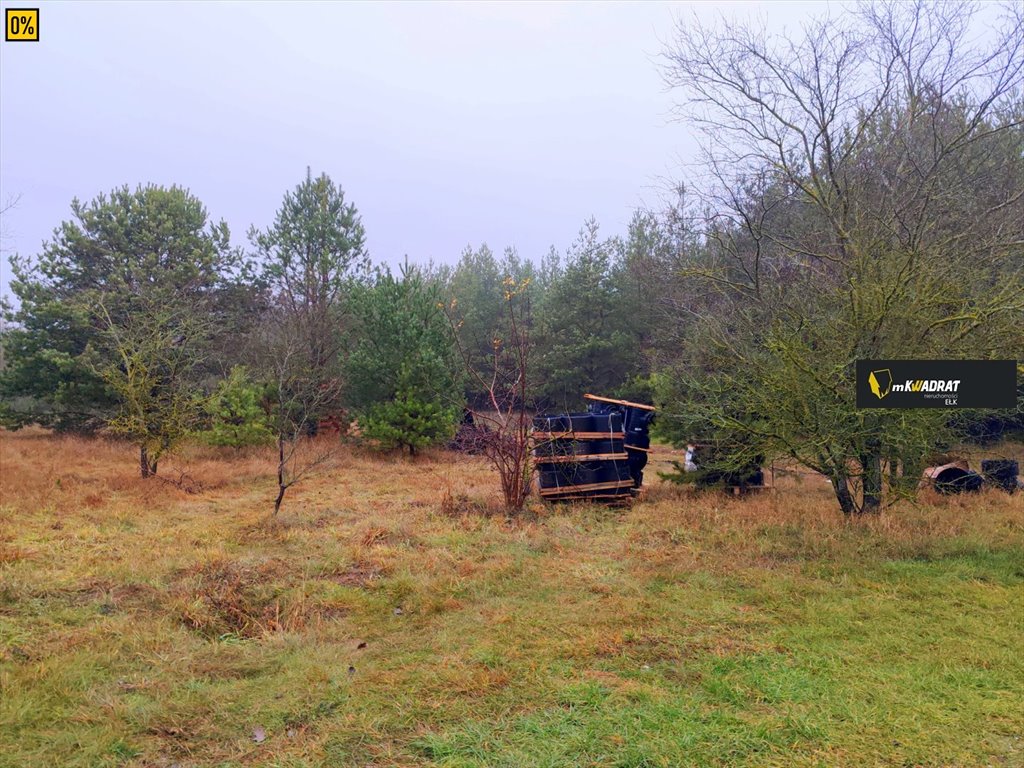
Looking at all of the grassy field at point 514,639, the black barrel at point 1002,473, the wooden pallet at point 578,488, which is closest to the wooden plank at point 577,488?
the wooden pallet at point 578,488

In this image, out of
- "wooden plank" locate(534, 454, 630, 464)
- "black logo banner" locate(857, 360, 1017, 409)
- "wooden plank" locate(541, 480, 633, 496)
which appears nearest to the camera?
"black logo banner" locate(857, 360, 1017, 409)

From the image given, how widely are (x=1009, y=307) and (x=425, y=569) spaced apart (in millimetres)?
6447

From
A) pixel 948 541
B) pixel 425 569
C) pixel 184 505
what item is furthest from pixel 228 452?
pixel 948 541

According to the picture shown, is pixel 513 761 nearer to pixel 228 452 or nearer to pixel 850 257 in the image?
pixel 850 257

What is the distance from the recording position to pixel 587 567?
6277mm

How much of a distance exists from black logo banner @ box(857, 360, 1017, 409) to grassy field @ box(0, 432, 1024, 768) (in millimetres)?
1513

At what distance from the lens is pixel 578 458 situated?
977 cm

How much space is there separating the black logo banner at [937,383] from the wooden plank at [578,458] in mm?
3907

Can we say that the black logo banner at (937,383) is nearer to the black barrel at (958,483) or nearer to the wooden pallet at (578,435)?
the black barrel at (958,483)

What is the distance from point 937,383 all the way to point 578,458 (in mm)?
4796

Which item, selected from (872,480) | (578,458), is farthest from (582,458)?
(872,480)

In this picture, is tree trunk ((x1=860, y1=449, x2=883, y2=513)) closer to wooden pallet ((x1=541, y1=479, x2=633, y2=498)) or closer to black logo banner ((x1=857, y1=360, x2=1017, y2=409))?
black logo banner ((x1=857, y1=360, x2=1017, y2=409))

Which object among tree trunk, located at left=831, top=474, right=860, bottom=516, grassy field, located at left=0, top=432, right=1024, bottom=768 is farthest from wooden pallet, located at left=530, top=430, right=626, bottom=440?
tree trunk, located at left=831, top=474, right=860, bottom=516

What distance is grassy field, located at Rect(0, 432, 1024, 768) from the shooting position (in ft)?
9.96
